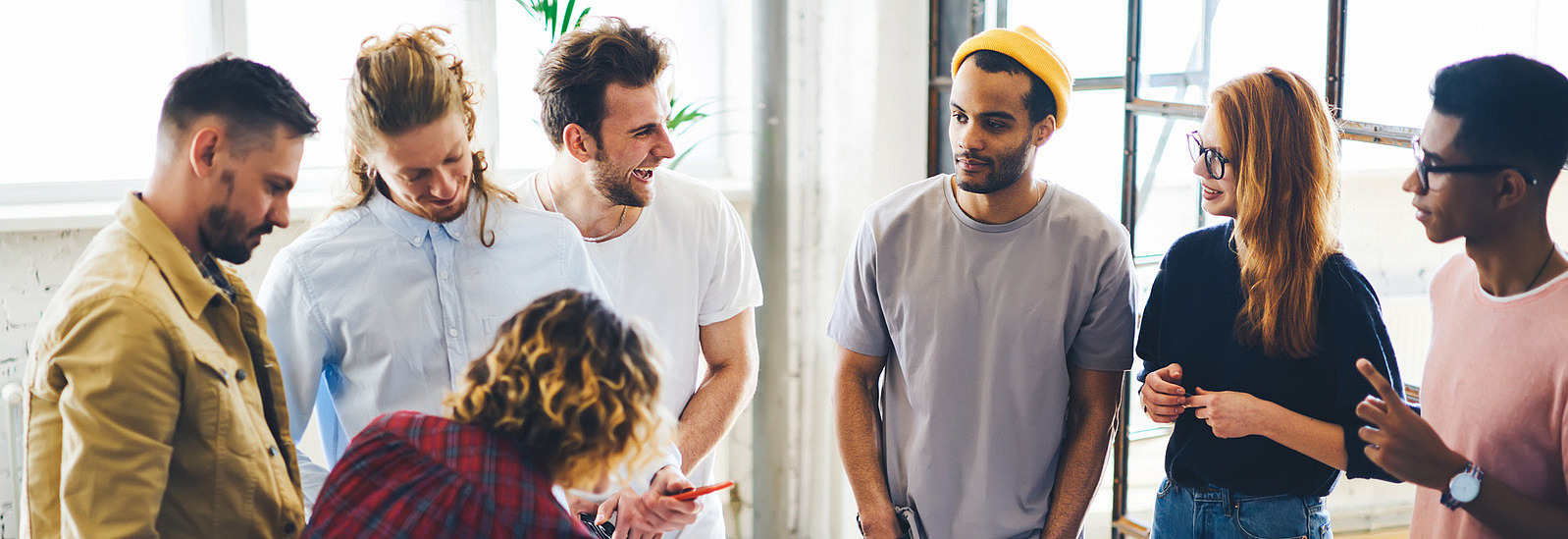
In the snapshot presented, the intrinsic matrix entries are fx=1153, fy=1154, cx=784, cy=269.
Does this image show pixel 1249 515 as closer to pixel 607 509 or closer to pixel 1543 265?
pixel 1543 265

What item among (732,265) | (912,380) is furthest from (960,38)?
(912,380)

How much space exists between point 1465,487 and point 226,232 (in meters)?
1.40

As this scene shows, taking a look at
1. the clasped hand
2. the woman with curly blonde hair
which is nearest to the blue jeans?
the clasped hand

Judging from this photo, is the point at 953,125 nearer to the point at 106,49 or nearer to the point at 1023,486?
the point at 1023,486

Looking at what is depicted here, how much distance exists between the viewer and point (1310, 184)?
1.57 meters

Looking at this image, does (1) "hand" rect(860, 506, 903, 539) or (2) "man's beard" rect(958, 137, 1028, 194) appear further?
(1) "hand" rect(860, 506, 903, 539)

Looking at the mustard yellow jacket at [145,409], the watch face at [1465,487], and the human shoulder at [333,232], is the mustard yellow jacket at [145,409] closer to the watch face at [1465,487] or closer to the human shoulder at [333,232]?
the human shoulder at [333,232]

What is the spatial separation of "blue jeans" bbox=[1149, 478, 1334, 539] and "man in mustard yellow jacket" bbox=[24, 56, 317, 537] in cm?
121

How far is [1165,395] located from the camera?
5.41 ft

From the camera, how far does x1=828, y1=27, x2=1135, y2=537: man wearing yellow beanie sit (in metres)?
1.83

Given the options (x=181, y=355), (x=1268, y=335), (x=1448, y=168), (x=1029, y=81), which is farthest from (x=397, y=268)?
(x=1448, y=168)

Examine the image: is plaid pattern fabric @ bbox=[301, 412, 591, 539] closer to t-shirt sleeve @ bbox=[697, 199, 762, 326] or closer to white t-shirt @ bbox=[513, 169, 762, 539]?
white t-shirt @ bbox=[513, 169, 762, 539]

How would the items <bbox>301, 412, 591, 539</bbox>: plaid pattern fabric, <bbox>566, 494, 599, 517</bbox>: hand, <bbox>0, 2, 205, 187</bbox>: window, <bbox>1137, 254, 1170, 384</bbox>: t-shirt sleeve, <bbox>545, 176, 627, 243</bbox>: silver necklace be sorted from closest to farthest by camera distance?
<bbox>301, 412, 591, 539</bbox>: plaid pattern fabric, <bbox>1137, 254, 1170, 384</bbox>: t-shirt sleeve, <bbox>566, 494, 599, 517</bbox>: hand, <bbox>545, 176, 627, 243</bbox>: silver necklace, <bbox>0, 2, 205, 187</bbox>: window

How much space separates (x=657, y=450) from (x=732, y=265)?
843 mm
